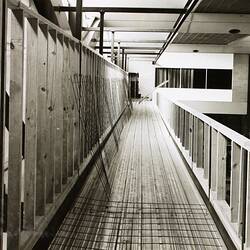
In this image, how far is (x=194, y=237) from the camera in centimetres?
302

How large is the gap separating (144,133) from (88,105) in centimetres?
409

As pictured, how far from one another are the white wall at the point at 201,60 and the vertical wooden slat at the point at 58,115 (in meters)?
16.2

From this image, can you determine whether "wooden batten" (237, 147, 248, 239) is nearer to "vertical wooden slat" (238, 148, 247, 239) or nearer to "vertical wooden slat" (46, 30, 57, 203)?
"vertical wooden slat" (238, 148, 247, 239)

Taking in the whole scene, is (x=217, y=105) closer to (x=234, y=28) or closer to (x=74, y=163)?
(x=234, y=28)

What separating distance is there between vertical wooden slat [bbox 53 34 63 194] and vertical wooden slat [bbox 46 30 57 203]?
108 mm

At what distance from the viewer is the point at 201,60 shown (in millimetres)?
19531

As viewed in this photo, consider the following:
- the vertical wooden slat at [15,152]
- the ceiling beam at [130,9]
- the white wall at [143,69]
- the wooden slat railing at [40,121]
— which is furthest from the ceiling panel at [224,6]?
the white wall at [143,69]

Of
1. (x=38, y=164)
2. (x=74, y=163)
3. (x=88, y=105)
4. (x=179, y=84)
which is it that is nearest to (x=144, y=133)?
(x=88, y=105)

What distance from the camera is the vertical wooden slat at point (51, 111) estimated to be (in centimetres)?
290

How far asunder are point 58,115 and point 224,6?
184 inches

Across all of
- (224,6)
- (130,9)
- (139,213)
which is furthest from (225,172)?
(224,6)

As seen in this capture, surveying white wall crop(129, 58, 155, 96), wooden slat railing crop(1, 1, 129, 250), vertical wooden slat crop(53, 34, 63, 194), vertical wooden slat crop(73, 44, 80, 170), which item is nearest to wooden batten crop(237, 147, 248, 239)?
wooden slat railing crop(1, 1, 129, 250)

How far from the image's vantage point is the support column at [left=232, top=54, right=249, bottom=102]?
16.2 meters

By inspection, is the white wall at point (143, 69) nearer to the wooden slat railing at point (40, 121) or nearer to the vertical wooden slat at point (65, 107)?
the wooden slat railing at point (40, 121)
